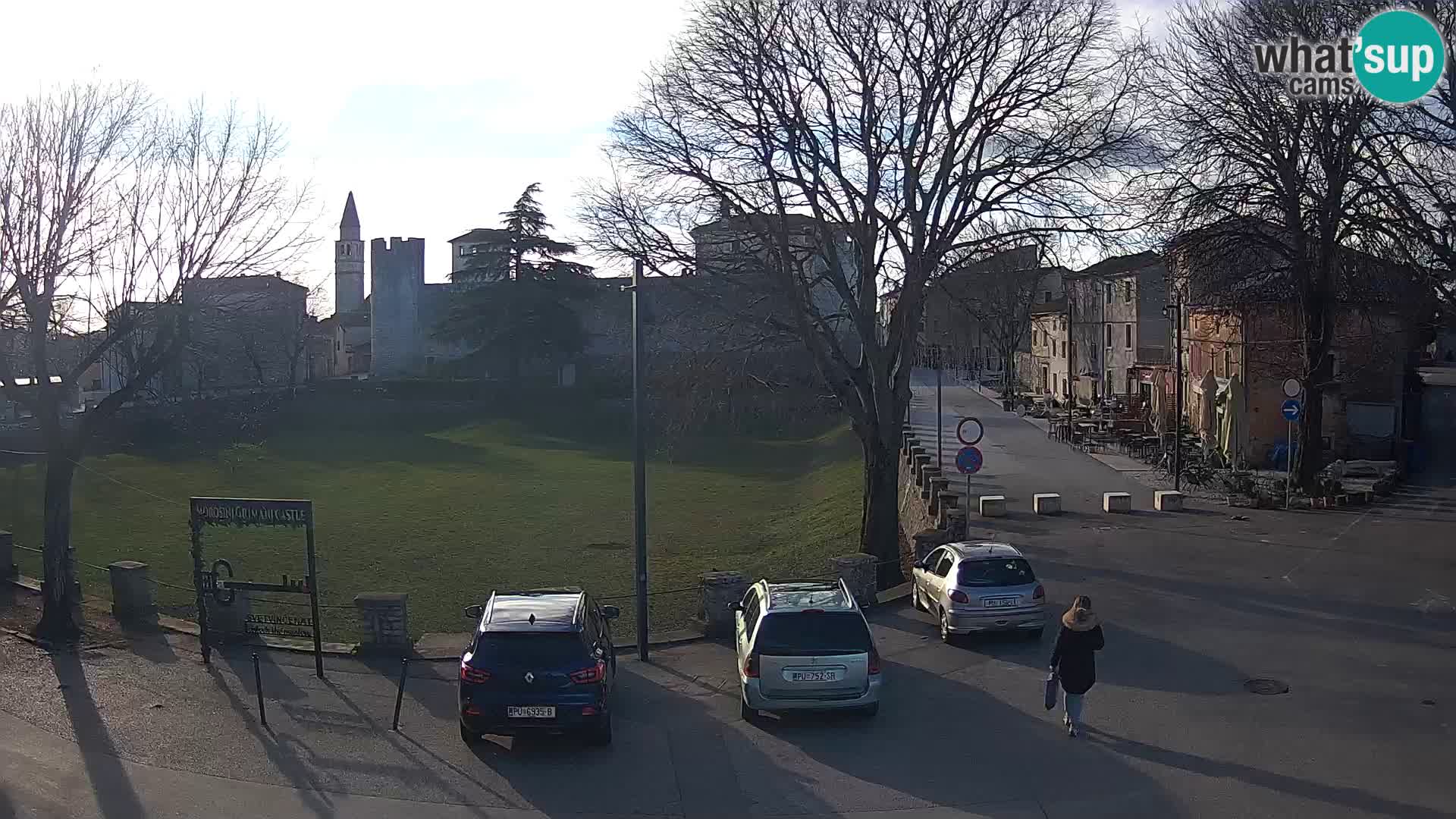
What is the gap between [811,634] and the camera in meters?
13.7

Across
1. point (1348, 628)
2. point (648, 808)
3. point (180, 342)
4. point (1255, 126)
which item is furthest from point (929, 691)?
point (1255, 126)

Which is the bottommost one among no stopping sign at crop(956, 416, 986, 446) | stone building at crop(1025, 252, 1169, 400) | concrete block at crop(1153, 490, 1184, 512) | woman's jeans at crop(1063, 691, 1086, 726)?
woman's jeans at crop(1063, 691, 1086, 726)

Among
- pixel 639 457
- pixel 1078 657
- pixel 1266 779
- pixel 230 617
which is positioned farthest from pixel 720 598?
pixel 1266 779

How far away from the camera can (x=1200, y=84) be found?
29000 mm

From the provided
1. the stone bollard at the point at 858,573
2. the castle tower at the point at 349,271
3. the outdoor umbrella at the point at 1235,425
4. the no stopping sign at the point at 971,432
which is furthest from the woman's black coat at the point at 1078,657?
the castle tower at the point at 349,271

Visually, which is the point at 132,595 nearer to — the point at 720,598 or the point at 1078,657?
the point at 720,598

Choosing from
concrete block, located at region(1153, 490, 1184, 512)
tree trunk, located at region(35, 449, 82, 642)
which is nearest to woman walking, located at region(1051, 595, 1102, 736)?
tree trunk, located at region(35, 449, 82, 642)

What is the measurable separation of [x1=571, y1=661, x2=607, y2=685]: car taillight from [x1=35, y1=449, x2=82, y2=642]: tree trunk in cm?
1004

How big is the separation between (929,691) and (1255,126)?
18858mm

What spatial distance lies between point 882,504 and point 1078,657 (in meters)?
11.5

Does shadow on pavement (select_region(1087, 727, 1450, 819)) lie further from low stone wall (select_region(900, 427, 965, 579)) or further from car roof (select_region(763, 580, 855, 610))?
low stone wall (select_region(900, 427, 965, 579))

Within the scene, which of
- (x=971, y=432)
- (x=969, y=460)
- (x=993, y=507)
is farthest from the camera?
(x=993, y=507)

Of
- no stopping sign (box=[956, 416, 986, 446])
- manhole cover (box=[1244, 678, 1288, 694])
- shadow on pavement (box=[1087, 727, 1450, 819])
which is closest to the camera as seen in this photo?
shadow on pavement (box=[1087, 727, 1450, 819])

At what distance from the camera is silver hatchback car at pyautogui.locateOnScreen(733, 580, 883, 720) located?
13.5 meters
